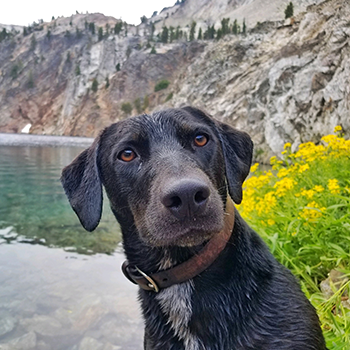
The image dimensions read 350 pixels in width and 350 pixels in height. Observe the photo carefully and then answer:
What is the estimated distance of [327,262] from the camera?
325 centimetres

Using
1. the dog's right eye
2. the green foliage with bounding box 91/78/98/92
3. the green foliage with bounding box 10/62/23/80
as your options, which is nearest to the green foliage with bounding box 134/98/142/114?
the green foliage with bounding box 91/78/98/92

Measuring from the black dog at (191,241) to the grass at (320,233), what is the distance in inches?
29.2

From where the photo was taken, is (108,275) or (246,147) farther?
(108,275)

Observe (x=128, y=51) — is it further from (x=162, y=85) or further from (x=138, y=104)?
(x=138, y=104)

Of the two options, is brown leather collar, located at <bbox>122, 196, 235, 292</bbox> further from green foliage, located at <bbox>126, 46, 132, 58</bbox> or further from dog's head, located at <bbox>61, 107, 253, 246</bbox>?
green foliage, located at <bbox>126, 46, 132, 58</bbox>

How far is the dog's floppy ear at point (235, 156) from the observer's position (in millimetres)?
2428

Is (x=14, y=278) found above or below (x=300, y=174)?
below

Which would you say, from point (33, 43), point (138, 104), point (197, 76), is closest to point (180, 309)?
point (197, 76)

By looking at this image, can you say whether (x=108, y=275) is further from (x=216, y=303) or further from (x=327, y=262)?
(x=216, y=303)

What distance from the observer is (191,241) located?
1871 mm

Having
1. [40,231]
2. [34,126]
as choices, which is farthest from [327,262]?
[34,126]

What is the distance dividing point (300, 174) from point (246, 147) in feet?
9.14

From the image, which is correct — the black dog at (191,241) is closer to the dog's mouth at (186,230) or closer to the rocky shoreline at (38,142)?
the dog's mouth at (186,230)

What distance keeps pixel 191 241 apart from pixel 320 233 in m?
2.16
